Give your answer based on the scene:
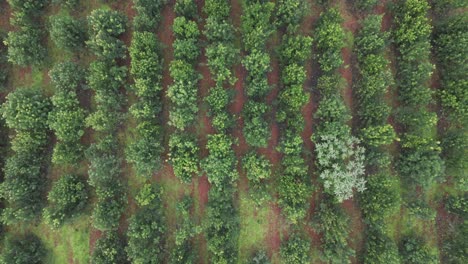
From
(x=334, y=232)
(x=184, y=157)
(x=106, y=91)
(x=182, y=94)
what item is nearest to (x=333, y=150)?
(x=334, y=232)

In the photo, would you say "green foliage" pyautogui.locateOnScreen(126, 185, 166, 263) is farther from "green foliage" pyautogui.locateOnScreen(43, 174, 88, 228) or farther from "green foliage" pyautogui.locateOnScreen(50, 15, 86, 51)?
"green foliage" pyautogui.locateOnScreen(50, 15, 86, 51)

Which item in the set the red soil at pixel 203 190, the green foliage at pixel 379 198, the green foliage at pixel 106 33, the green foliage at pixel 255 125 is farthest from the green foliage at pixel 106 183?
the green foliage at pixel 379 198

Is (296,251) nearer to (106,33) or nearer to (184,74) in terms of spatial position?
(184,74)

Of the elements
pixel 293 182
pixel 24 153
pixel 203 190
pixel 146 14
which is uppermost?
pixel 146 14

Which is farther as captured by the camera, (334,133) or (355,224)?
(355,224)

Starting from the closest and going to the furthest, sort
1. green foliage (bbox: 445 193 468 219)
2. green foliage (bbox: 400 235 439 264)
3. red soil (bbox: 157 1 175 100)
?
green foliage (bbox: 400 235 439 264)
green foliage (bbox: 445 193 468 219)
red soil (bbox: 157 1 175 100)

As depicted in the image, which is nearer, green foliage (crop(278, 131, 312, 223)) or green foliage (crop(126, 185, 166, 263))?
green foliage (crop(126, 185, 166, 263))

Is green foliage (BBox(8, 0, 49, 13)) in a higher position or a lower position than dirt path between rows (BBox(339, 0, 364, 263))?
higher

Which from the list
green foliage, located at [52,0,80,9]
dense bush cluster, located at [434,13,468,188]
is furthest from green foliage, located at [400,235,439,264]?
green foliage, located at [52,0,80,9]
